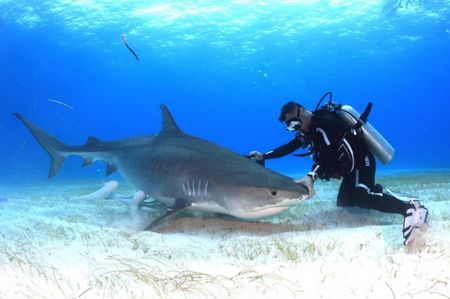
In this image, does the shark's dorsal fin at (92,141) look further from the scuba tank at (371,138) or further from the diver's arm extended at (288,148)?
the scuba tank at (371,138)

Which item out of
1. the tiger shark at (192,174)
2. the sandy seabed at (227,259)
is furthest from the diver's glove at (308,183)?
the sandy seabed at (227,259)

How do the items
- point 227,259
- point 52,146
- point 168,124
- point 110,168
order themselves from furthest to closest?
point 52,146 → point 110,168 → point 168,124 → point 227,259

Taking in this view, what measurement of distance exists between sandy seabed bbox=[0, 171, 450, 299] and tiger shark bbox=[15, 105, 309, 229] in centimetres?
43

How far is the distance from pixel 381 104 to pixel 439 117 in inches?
1792

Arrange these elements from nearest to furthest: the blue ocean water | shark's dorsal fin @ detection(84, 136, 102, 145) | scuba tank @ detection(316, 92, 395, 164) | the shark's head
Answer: the shark's head
scuba tank @ detection(316, 92, 395, 164)
shark's dorsal fin @ detection(84, 136, 102, 145)
the blue ocean water

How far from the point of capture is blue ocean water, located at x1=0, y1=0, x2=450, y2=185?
38.9 metres

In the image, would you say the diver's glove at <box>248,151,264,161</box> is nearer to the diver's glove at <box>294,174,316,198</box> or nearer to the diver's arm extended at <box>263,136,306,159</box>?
the diver's arm extended at <box>263,136,306,159</box>

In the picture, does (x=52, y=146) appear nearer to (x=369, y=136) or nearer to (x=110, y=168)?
(x=110, y=168)

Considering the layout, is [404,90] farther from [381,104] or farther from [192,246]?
[192,246]

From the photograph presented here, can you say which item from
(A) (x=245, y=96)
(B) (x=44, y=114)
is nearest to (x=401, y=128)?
(A) (x=245, y=96)

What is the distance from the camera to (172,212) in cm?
551

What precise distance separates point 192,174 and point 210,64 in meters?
77.8

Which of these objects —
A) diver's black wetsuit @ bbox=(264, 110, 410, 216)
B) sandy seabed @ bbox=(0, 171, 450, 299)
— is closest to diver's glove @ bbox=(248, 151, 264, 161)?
diver's black wetsuit @ bbox=(264, 110, 410, 216)

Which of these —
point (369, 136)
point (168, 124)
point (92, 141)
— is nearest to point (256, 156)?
point (168, 124)
